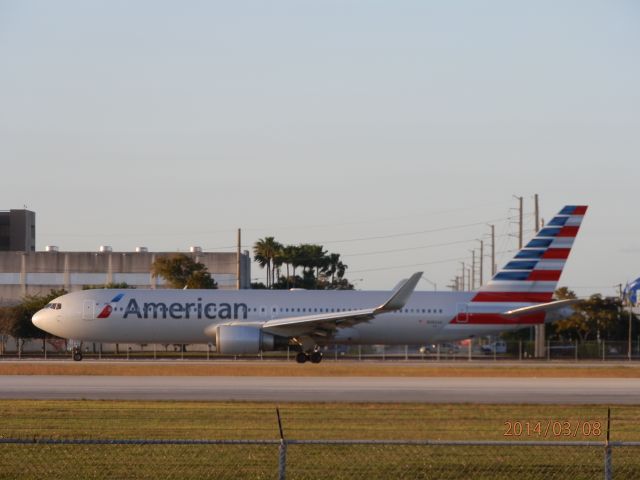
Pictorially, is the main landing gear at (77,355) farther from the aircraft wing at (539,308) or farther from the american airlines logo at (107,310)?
the aircraft wing at (539,308)

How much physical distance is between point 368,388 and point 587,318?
53.1m

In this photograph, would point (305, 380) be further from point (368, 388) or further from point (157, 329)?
point (157, 329)

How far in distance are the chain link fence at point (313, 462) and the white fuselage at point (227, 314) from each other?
30494mm

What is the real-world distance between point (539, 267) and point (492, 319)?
3279 mm

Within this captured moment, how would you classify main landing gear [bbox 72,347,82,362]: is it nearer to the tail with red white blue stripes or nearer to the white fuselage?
the white fuselage

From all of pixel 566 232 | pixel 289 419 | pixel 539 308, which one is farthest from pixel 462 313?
pixel 289 419

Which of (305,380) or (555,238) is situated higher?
(555,238)

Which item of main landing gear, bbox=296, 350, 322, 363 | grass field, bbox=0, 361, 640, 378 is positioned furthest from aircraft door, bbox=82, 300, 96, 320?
main landing gear, bbox=296, 350, 322, 363

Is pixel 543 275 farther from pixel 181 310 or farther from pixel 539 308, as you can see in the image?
pixel 181 310

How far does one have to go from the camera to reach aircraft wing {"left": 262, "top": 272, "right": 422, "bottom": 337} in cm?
4419

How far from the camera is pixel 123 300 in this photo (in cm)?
4738

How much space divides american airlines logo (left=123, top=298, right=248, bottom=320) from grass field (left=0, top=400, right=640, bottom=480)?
2181 cm

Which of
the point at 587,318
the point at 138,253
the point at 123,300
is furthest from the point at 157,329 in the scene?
the point at 138,253
